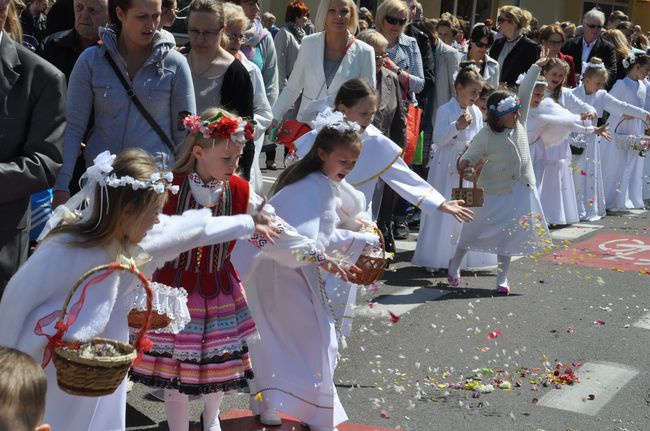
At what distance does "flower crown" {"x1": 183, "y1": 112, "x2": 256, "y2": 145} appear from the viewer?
208 inches

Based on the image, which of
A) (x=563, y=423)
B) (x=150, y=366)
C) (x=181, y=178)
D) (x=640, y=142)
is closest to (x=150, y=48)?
(x=181, y=178)

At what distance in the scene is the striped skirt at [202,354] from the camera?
204 inches

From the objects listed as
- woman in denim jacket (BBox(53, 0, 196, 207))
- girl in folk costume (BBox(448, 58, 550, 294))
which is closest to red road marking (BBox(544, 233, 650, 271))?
girl in folk costume (BBox(448, 58, 550, 294))

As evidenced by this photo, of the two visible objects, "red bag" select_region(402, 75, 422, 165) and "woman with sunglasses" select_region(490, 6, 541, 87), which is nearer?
"red bag" select_region(402, 75, 422, 165)

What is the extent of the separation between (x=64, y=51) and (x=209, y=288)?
250 centimetres

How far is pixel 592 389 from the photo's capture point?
678cm

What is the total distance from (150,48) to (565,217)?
818 centimetres

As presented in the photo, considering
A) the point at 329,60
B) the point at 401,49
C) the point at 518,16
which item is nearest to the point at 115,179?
the point at 329,60

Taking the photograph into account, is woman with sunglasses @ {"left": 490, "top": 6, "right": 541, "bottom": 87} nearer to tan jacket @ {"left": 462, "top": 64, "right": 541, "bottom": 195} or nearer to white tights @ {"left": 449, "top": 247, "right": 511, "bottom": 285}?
tan jacket @ {"left": 462, "top": 64, "right": 541, "bottom": 195}

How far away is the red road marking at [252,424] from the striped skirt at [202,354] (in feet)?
2.05

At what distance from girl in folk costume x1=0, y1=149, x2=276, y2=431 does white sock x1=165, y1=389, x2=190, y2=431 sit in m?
0.85

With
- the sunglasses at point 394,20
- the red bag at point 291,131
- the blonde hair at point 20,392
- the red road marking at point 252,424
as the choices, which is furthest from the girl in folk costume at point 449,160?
the blonde hair at point 20,392

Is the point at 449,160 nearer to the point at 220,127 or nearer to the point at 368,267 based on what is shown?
the point at 368,267

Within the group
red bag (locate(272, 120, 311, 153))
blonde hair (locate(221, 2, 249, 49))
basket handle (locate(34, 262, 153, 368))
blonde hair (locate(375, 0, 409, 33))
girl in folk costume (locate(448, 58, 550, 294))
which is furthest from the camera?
blonde hair (locate(375, 0, 409, 33))
